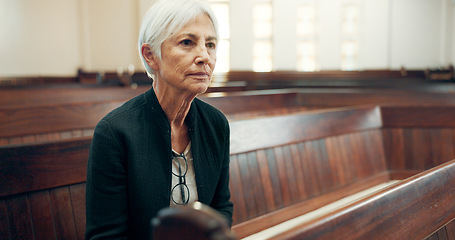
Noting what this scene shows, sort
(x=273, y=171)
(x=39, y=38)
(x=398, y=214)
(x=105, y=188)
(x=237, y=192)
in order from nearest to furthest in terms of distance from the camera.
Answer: (x=398, y=214), (x=105, y=188), (x=237, y=192), (x=273, y=171), (x=39, y=38)

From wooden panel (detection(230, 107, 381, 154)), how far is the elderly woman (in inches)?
28.9

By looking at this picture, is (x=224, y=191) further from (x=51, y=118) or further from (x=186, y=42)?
(x=51, y=118)

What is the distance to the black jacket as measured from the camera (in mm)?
1148

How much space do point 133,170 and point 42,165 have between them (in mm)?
468

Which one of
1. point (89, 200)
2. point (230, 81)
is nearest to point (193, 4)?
point (89, 200)

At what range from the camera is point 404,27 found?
10.6m

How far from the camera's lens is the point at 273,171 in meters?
2.21

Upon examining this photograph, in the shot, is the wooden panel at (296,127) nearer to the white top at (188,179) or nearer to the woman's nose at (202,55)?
the white top at (188,179)

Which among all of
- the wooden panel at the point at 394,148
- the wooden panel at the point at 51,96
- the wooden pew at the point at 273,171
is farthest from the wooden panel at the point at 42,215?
the wooden panel at the point at 394,148

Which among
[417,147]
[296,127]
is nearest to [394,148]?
[417,147]

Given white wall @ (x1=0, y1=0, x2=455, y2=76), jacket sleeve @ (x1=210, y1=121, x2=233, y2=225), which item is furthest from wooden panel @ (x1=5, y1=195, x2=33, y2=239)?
white wall @ (x1=0, y1=0, x2=455, y2=76)

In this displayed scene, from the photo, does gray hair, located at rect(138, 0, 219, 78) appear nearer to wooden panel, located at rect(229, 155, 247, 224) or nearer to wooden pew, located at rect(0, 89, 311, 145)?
wooden panel, located at rect(229, 155, 247, 224)

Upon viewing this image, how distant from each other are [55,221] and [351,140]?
1.93 metres

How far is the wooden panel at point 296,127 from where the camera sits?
2117 mm
